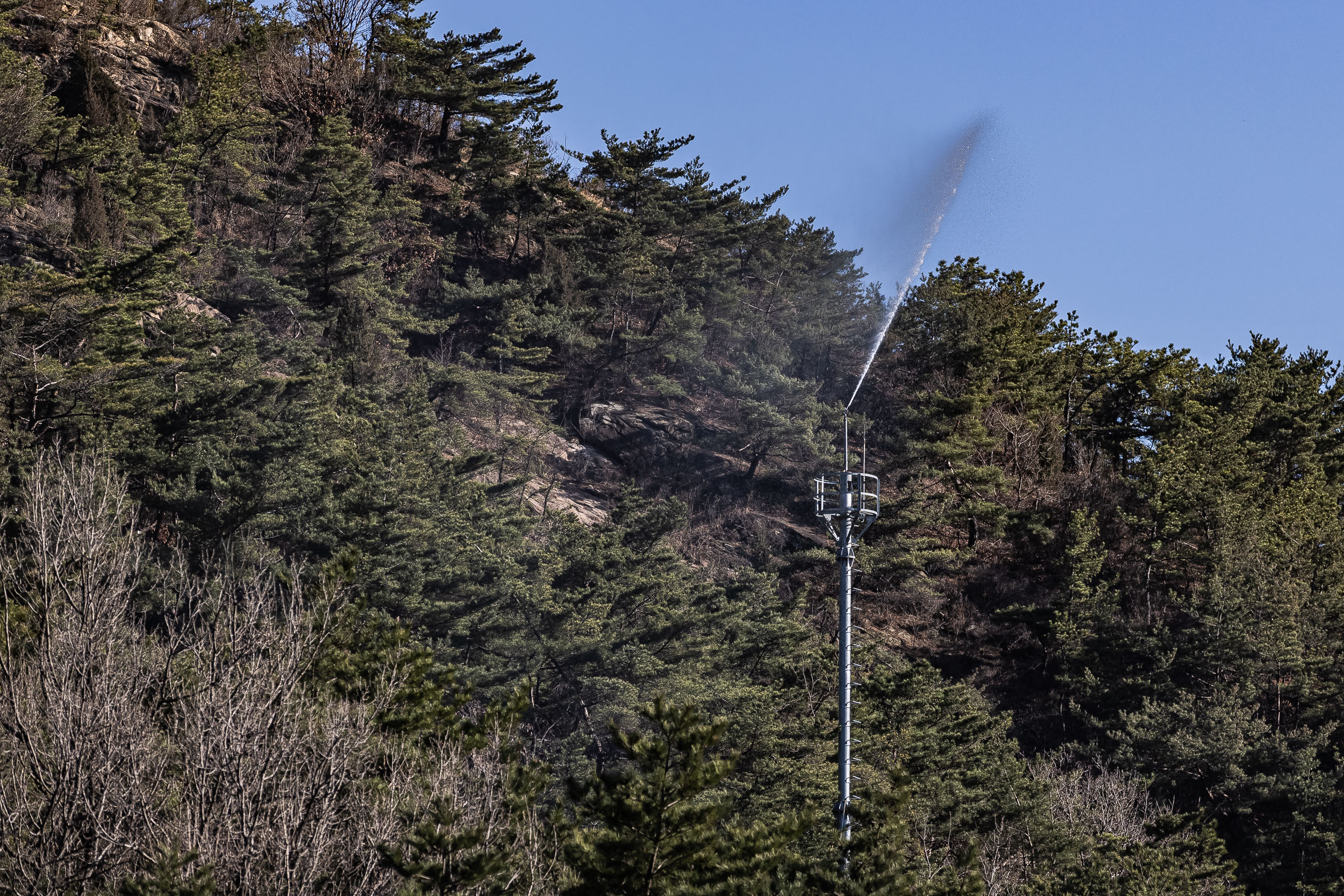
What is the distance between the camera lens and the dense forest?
12617 millimetres

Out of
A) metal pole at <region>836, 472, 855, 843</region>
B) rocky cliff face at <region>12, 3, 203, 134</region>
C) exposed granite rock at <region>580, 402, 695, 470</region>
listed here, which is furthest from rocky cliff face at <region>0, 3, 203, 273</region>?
metal pole at <region>836, 472, 855, 843</region>

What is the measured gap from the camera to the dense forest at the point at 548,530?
1262 centimetres

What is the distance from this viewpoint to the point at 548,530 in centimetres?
3497

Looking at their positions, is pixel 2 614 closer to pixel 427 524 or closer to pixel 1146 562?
pixel 427 524

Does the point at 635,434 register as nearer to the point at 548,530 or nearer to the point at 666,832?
the point at 548,530

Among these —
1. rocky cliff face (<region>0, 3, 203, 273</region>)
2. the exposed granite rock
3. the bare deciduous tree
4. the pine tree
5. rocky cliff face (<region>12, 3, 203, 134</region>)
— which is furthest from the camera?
the exposed granite rock

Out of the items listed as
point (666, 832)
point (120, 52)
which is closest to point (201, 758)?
point (666, 832)

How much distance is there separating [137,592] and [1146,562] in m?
32.6

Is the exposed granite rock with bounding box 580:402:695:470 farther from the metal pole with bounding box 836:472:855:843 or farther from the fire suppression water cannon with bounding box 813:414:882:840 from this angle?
the metal pole with bounding box 836:472:855:843

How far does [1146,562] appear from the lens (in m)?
40.3

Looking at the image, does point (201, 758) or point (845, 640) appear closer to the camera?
point (201, 758)

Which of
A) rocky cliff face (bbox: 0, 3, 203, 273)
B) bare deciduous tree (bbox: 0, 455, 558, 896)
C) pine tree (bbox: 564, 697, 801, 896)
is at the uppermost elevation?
rocky cliff face (bbox: 0, 3, 203, 273)

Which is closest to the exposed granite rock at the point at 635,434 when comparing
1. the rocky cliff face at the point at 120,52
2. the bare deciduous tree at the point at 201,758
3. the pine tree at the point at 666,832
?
the rocky cliff face at the point at 120,52

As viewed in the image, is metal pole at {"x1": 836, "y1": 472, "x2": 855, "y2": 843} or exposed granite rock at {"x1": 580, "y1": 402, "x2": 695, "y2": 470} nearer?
metal pole at {"x1": 836, "y1": 472, "x2": 855, "y2": 843}
